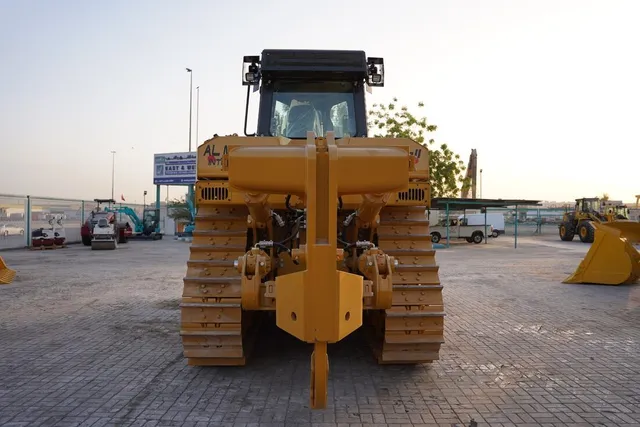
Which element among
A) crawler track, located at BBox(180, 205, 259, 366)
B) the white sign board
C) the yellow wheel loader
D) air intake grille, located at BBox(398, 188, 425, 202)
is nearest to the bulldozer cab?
air intake grille, located at BBox(398, 188, 425, 202)

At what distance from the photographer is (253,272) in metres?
3.88

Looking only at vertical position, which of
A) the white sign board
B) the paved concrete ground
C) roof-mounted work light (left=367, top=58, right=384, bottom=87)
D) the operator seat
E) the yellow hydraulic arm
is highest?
the white sign board

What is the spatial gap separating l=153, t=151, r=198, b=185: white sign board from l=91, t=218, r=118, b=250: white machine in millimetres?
10619

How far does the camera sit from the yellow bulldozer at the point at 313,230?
287cm

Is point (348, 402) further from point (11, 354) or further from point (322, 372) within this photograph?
point (11, 354)

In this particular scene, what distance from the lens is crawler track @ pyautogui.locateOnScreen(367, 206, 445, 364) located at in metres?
4.61

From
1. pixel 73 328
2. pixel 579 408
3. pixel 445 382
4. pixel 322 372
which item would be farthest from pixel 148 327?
pixel 579 408

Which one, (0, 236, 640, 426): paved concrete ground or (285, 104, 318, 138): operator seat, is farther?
(285, 104, 318, 138): operator seat

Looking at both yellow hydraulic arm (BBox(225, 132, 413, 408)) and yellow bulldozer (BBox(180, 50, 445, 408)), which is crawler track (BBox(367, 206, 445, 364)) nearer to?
yellow bulldozer (BBox(180, 50, 445, 408))

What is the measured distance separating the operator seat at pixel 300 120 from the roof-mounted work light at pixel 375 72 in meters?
0.84

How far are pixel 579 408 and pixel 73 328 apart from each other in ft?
20.2

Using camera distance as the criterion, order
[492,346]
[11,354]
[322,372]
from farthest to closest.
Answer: [492,346] < [11,354] < [322,372]

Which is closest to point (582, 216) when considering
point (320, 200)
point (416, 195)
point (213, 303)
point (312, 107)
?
point (312, 107)

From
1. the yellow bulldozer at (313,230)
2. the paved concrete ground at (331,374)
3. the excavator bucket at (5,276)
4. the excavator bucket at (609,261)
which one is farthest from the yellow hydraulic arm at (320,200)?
the excavator bucket at (5,276)
